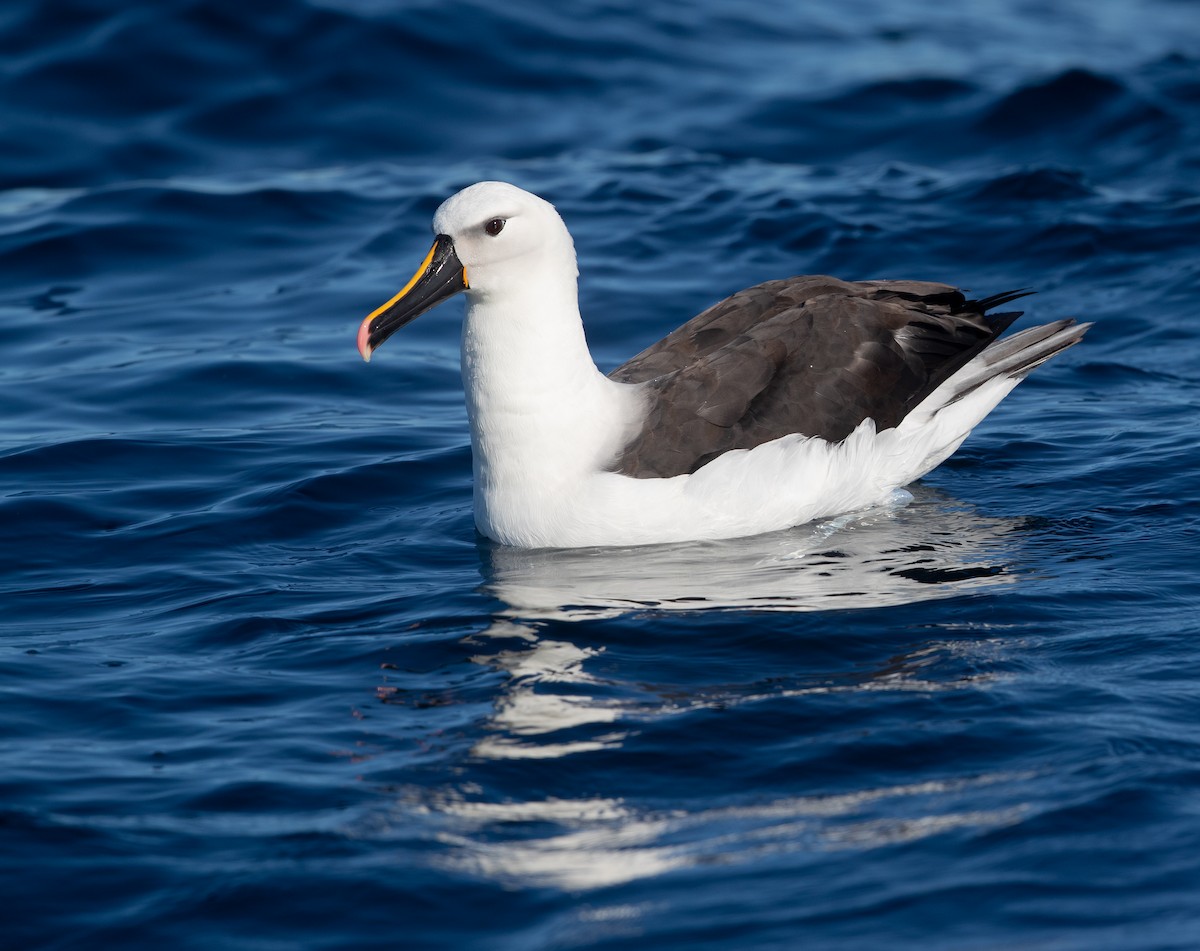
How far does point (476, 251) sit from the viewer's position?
8070mm

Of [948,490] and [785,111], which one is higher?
[785,111]

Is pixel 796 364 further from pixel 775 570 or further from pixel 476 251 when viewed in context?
pixel 476 251

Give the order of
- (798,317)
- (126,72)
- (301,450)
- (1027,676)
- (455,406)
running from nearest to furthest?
1. (1027,676)
2. (798,317)
3. (301,450)
4. (455,406)
5. (126,72)

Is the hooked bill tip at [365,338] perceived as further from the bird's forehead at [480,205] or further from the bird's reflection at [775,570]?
the bird's reflection at [775,570]

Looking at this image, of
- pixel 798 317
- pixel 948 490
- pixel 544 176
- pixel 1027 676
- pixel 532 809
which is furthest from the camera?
pixel 544 176

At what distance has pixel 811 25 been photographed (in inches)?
867

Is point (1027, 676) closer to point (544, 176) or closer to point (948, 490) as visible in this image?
point (948, 490)

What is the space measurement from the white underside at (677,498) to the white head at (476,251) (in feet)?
3.02

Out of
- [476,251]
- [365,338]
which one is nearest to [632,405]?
[476,251]

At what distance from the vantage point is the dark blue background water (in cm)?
533

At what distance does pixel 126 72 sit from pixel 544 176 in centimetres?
494

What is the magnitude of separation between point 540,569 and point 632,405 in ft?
3.35

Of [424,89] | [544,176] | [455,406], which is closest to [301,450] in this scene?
[455,406]

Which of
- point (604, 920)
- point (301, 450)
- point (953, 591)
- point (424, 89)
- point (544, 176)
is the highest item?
point (424, 89)
